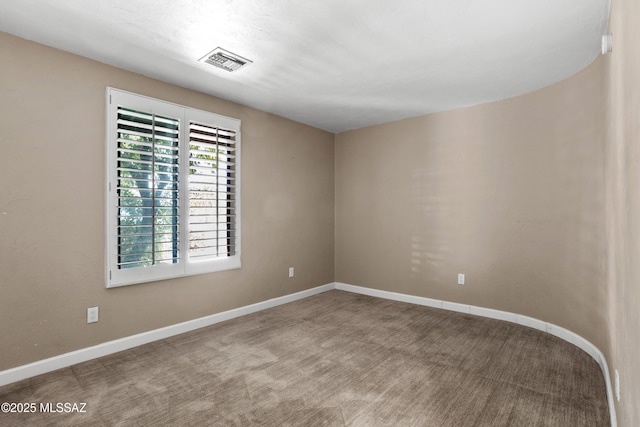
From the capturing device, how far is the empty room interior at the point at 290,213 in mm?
2092

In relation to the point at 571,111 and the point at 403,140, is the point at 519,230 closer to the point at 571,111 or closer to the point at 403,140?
the point at 571,111

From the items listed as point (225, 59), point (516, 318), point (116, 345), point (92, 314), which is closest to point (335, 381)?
point (116, 345)

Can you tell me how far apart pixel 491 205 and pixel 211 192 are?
3238 mm

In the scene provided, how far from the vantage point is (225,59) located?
2.74 m

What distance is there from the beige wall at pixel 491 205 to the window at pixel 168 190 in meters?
2.06

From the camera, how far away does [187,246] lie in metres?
3.40

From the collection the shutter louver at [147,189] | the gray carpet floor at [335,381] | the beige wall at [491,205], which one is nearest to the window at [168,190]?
the shutter louver at [147,189]

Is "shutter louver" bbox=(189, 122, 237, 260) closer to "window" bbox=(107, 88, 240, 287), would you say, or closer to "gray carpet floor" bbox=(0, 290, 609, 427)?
"window" bbox=(107, 88, 240, 287)

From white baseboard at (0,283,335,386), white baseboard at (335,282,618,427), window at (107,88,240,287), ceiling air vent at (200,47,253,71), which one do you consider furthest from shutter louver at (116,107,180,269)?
white baseboard at (335,282,618,427)

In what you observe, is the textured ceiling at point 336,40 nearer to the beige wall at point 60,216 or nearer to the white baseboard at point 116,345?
the beige wall at point 60,216

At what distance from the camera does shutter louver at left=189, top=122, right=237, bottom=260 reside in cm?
345

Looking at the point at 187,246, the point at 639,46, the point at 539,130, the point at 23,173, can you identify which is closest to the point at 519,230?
the point at 539,130

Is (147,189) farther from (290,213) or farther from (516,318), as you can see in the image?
(516,318)

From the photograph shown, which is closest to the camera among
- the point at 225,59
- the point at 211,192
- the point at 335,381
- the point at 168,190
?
the point at 335,381
